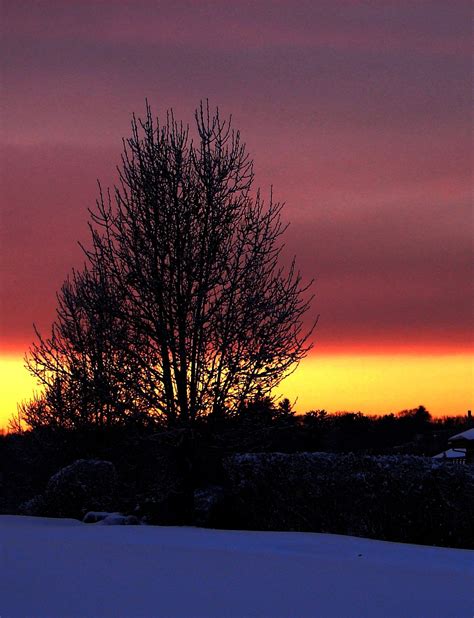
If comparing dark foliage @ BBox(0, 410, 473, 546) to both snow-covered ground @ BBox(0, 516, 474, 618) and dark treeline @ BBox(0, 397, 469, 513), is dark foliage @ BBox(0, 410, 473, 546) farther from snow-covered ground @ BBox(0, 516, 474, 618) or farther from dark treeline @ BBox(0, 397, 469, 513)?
snow-covered ground @ BBox(0, 516, 474, 618)

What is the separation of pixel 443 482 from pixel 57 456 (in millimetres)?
18986

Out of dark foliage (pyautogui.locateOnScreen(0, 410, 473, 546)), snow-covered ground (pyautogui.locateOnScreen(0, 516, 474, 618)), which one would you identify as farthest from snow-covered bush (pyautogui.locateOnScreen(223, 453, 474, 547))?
snow-covered ground (pyautogui.locateOnScreen(0, 516, 474, 618))

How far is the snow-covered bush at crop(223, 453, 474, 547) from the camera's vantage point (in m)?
11.7

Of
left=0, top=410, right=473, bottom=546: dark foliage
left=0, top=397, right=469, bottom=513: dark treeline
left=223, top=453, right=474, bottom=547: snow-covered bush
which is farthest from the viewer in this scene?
left=0, top=397, right=469, bottom=513: dark treeline

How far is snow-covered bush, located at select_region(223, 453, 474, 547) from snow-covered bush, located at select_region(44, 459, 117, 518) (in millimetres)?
4195

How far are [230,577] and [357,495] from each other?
4.67m

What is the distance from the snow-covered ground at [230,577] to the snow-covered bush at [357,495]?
5.47ft

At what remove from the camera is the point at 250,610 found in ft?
22.4

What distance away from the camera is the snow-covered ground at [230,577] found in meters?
6.93

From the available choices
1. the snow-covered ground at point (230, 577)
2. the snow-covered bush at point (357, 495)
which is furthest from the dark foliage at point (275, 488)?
the snow-covered ground at point (230, 577)

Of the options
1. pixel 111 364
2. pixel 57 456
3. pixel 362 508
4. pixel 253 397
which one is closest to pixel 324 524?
pixel 362 508

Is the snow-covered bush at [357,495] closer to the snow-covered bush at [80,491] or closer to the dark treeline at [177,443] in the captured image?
the dark treeline at [177,443]

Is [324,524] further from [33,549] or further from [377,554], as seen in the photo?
[33,549]

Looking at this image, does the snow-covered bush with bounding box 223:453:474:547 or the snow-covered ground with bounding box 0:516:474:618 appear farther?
the snow-covered bush with bounding box 223:453:474:547
